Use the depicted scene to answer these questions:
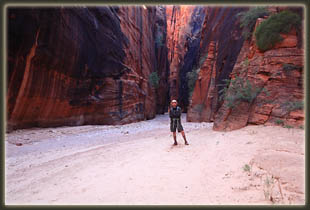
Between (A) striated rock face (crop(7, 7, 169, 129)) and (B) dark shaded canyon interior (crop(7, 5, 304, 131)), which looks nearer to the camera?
(B) dark shaded canyon interior (crop(7, 5, 304, 131))

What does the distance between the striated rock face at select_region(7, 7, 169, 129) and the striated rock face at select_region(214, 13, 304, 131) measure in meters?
9.66

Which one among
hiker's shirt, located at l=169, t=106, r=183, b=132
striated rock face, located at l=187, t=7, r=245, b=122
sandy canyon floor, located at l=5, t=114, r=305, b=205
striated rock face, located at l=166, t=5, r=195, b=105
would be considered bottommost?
sandy canyon floor, located at l=5, t=114, r=305, b=205

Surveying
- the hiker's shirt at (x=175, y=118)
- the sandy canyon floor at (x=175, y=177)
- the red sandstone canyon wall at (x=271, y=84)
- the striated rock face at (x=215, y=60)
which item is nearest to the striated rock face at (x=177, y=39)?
the striated rock face at (x=215, y=60)

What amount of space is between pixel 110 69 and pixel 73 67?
11.4 ft

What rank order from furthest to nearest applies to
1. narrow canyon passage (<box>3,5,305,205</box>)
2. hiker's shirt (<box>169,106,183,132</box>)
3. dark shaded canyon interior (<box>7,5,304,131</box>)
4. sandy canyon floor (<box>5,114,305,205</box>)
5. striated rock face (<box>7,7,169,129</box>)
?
striated rock face (<box>7,7,169,129</box>)
dark shaded canyon interior (<box>7,5,304,131</box>)
hiker's shirt (<box>169,106,183,132</box>)
narrow canyon passage (<box>3,5,305,205</box>)
sandy canyon floor (<box>5,114,305,205</box>)

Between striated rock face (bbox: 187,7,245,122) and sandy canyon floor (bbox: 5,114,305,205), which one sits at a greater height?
striated rock face (bbox: 187,7,245,122)

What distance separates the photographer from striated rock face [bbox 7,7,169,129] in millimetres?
8398

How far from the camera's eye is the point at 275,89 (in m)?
6.45

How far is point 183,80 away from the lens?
3934cm

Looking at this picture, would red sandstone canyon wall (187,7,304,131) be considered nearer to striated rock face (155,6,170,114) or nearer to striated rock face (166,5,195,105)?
striated rock face (155,6,170,114)

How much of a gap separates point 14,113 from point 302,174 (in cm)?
1120

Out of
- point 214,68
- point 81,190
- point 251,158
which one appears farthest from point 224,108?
point 214,68

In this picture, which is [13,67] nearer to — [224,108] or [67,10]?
[67,10]

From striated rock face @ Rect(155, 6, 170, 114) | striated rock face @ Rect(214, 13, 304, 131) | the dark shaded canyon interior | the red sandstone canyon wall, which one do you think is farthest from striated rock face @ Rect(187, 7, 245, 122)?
striated rock face @ Rect(155, 6, 170, 114)
